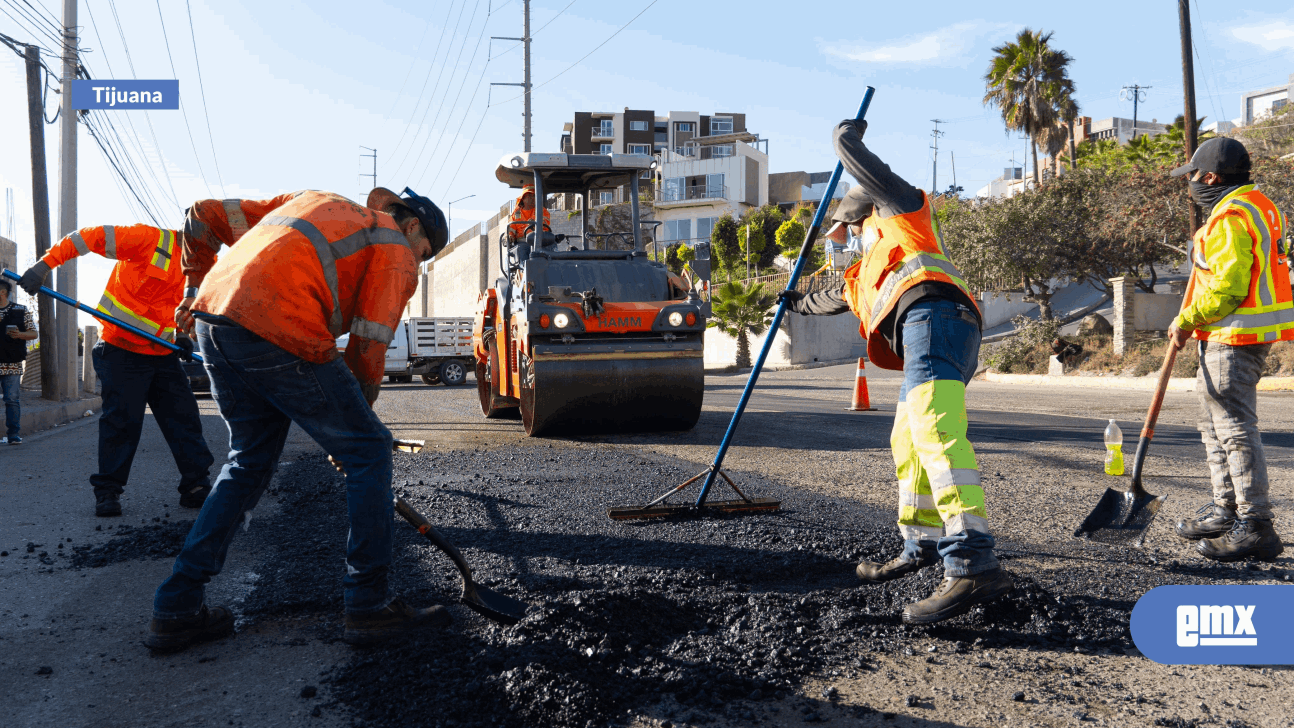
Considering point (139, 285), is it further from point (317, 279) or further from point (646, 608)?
point (646, 608)

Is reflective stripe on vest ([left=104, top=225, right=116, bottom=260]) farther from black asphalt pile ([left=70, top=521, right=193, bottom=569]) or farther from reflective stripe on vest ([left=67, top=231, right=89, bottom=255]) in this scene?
black asphalt pile ([left=70, top=521, right=193, bottom=569])

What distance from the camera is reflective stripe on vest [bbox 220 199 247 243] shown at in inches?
138

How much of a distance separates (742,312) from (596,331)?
847 inches

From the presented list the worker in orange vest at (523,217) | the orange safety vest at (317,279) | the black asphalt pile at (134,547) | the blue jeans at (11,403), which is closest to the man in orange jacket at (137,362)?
the black asphalt pile at (134,547)

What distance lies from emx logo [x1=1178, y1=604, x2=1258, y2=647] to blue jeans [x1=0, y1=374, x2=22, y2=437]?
9701 mm

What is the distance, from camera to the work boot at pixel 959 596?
2.68 meters

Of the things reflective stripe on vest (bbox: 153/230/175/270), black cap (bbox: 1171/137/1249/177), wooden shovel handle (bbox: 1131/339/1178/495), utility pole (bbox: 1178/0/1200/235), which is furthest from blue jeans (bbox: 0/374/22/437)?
utility pole (bbox: 1178/0/1200/235)

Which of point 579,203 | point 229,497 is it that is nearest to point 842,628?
point 229,497

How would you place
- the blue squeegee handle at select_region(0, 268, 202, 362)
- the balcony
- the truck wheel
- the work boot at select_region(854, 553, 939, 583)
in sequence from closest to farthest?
the work boot at select_region(854, 553, 939, 583), the blue squeegee handle at select_region(0, 268, 202, 362), the truck wheel, the balcony

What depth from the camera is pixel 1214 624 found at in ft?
8.75

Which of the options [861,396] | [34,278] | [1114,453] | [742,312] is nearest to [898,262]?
[1114,453]

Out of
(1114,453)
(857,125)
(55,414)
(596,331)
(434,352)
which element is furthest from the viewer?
(434,352)

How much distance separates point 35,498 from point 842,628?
5.12 metres

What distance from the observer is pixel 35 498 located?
5.45 m
